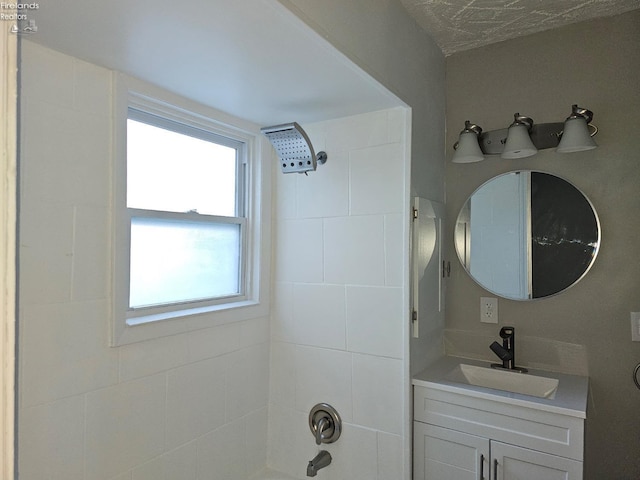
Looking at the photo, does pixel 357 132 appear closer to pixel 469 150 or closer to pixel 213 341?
pixel 469 150

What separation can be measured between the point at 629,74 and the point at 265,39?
1585 mm

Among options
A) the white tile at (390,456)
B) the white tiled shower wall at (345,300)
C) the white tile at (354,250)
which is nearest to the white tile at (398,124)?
the white tiled shower wall at (345,300)

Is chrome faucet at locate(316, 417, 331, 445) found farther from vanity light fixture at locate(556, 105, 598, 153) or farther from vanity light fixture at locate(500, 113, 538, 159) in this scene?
vanity light fixture at locate(556, 105, 598, 153)

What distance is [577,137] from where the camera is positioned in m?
1.74

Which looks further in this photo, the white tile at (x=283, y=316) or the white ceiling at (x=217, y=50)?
the white tile at (x=283, y=316)

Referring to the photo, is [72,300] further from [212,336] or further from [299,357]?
[299,357]

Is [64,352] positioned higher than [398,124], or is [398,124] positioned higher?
[398,124]

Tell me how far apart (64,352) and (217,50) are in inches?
38.8

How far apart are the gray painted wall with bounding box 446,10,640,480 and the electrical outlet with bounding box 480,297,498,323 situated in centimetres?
3

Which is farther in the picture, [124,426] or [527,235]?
[527,235]

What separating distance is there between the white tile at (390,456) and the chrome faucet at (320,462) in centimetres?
24

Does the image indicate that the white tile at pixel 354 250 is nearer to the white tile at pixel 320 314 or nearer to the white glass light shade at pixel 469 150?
the white tile at pixel 320 314

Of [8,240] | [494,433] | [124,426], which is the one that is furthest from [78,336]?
[494,433]

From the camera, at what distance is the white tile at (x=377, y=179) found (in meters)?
1.74
